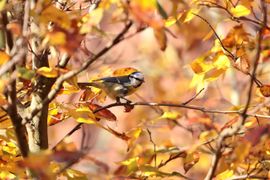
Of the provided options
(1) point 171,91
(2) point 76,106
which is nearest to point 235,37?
(2) point 76,106

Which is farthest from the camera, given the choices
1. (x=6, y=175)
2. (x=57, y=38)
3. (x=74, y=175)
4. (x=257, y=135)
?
(x=6, y=175)

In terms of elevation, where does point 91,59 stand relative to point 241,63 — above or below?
above

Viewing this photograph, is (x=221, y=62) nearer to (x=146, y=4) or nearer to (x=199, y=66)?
(x=199, y=66)

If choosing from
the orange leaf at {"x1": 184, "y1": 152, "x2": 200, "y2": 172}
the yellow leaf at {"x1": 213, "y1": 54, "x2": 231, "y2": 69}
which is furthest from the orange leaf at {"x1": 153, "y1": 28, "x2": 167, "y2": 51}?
the orange leaf at {"x1": 184, "y1": 152, "x2": 200, "y2": 172}

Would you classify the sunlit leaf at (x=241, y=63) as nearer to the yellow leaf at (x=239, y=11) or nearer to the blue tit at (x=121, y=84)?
the yellow leaf at (x=239, y=11)

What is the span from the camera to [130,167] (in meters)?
1.17

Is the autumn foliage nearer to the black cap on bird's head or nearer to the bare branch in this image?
the bare branch

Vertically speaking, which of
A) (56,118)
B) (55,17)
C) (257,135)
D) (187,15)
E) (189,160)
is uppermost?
(55,17)

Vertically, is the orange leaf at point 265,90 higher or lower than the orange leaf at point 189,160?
higher

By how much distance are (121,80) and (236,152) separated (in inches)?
28.6

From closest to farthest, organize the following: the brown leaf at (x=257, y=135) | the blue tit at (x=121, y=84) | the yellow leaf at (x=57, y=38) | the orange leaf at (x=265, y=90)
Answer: the yellow leaf at (x=57, y=38) < the brown leaf at (x=257, y=135) < the orange leaf at (x=265, y=90) < the blue tit at (x=121, y=84)

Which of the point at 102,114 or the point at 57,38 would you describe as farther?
the point at 102,114

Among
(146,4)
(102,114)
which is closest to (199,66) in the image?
(102,114)

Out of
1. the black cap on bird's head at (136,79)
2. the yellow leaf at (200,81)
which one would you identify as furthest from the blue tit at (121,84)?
the yellow leaf at (200,81)
